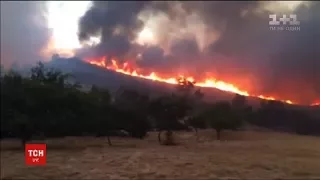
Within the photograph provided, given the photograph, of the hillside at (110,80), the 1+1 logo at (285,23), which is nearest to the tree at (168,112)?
the hillside at (110,80)

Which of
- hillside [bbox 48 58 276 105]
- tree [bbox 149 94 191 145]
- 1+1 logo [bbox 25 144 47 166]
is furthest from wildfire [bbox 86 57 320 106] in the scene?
1+1 logo [bbox 25 144 47 166]

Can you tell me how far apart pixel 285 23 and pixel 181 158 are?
96 centimetres

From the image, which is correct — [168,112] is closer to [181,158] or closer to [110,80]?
[181,158]

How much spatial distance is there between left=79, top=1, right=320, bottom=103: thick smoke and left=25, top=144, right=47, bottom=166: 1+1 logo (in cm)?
72

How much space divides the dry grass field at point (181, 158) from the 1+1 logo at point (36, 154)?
33mm

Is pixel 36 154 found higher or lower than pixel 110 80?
lower

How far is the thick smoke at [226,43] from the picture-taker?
6.48 feet

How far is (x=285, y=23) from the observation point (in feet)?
6.46

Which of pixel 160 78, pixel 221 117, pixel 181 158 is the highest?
pixel 160 78

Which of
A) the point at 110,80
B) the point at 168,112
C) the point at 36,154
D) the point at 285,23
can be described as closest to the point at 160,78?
the point at 168,112

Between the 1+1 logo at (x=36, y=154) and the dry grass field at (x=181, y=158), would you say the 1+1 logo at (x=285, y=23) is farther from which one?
the 1+1 logo at (x=36, y=154)

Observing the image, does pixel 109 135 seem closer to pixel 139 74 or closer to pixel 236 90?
pixel 139 74

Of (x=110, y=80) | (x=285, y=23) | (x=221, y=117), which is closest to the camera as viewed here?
(x=285, y=23)

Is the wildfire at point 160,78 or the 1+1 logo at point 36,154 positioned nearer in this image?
the wildfire at point 160,78
